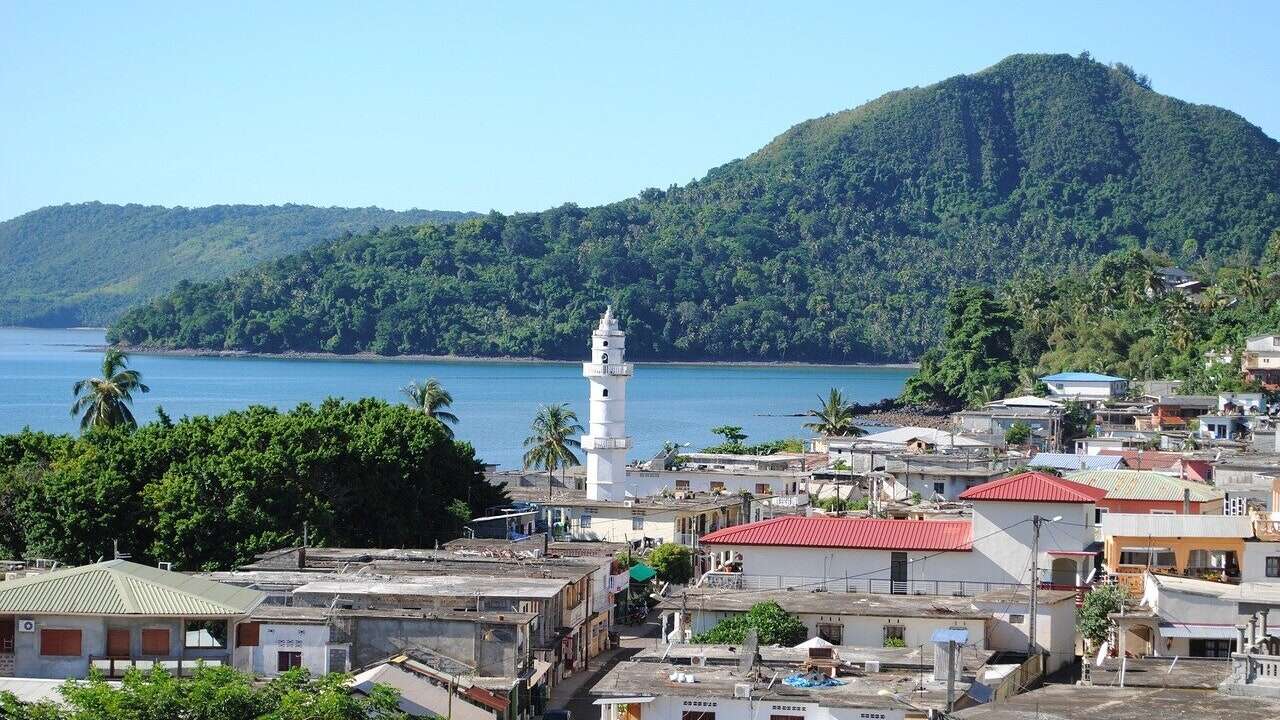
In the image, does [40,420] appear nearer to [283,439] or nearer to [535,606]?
[283,439]

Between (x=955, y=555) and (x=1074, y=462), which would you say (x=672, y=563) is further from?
(x=1074, y=462)

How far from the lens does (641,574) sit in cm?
4803

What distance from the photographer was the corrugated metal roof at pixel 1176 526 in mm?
37812

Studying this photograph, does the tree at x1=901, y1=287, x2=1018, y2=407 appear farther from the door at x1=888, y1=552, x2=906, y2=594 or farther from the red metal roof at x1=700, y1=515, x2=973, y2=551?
the door at x1=888, y1=552, x2=906, y2=594

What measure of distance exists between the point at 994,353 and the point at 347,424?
99.3 meters

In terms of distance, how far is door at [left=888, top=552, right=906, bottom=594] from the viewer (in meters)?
37.9

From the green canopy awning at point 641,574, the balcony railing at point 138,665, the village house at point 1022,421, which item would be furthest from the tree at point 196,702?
the village house at point 1022,421

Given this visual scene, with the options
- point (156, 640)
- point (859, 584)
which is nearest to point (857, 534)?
point (859, 584)

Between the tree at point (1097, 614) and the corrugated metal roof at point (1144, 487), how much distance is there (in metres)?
11.4

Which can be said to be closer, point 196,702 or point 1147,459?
point 196,702

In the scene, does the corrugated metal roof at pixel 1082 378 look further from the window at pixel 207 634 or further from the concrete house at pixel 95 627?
the concrete house at pixel 95 627

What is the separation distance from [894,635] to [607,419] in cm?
3579

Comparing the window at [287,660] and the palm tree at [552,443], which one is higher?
the palm tree at [552,443]

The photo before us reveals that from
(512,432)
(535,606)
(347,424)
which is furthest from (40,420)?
(535,606)
